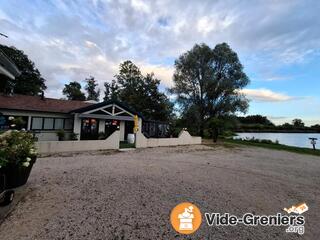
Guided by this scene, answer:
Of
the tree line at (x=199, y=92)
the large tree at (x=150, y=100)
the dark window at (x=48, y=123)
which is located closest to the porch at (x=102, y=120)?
the dark window at (x=48, y=123)

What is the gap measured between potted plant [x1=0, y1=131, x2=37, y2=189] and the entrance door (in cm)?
1072

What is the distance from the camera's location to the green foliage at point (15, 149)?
3.04m

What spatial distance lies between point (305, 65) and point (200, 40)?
14.4 m

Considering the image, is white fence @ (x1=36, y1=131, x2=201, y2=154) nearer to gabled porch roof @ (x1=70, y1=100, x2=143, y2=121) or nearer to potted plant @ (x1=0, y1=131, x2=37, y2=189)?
gabled porch roof @ (x1=70, y1=100, x2=143, y2=121)

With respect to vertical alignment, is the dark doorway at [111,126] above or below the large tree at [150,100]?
below

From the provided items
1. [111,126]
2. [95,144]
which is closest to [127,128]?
[111,126]

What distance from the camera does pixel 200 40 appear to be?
24.1m

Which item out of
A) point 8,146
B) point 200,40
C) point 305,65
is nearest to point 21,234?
point 8,146

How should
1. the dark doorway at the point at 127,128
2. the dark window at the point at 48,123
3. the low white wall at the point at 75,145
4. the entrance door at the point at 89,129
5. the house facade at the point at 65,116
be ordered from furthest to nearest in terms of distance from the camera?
the dark doorway at the point at 127,128, the entrance door at the point at 89,129, the dark window at the point at 48,123, the house facade at the point at 65,116, the low white wall at the point at 75,145

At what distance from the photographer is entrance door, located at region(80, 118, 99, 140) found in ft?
45.3

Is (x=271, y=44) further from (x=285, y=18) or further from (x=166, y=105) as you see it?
(x=166, y=105)

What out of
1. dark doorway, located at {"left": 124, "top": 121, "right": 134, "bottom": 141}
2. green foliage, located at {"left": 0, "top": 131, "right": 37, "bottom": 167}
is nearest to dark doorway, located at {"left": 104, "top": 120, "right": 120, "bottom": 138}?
dark doorway, located at {"left": 124, "top": 121, "right": 134, "bottom": 141}

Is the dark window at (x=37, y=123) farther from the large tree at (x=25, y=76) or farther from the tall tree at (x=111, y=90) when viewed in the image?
the tall tree at (x=111, y=90)

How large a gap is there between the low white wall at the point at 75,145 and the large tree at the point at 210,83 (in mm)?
13867
